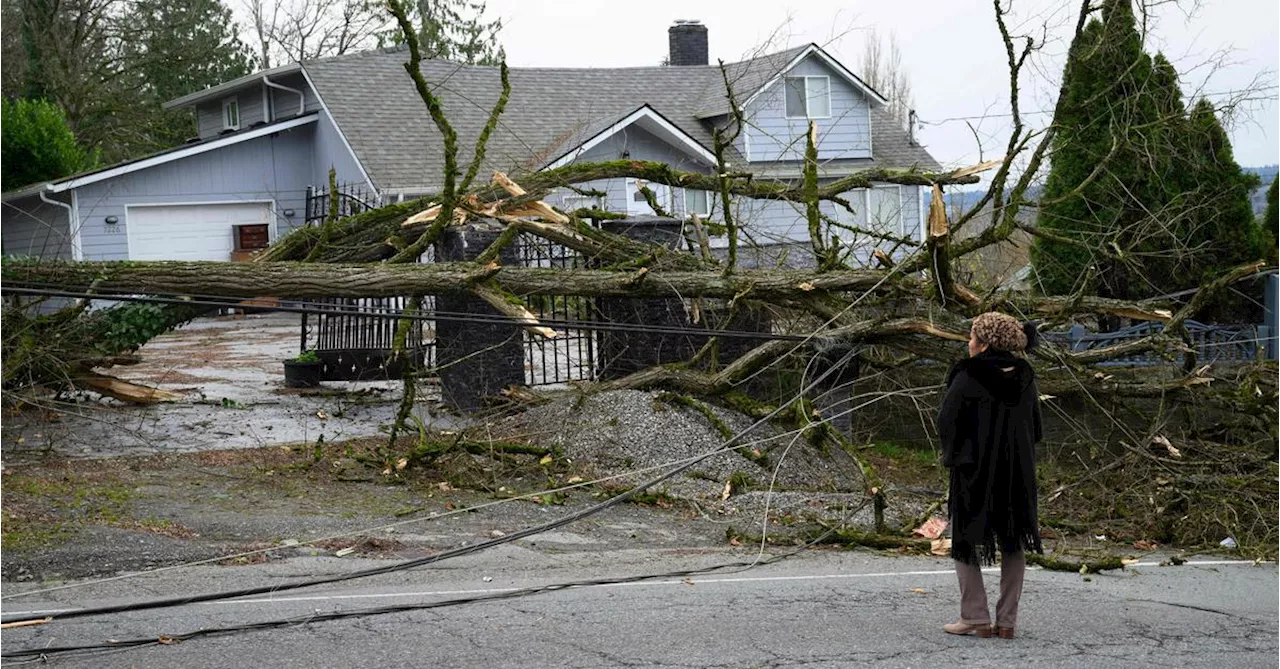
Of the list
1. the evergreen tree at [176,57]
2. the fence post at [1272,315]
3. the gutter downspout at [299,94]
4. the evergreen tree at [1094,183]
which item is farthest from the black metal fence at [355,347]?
the evergreen tree at [176,57]

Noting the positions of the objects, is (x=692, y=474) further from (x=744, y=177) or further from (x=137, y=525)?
(x=137, y=525)

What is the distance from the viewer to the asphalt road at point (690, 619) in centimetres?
569

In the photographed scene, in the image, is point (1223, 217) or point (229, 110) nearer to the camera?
point (1223, 217)

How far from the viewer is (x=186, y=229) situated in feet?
88.8

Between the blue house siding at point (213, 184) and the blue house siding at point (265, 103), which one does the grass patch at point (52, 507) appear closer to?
the blue house siding at point (213, 184)

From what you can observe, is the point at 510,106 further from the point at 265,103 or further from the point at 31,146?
the point at 31,146

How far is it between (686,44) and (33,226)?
16677mm

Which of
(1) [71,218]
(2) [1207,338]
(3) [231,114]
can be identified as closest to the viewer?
(2) [1207,338]

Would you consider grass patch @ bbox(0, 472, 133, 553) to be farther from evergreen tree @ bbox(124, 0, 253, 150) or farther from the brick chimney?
evergreen tree @ bbox(124, 0, 253, 150)

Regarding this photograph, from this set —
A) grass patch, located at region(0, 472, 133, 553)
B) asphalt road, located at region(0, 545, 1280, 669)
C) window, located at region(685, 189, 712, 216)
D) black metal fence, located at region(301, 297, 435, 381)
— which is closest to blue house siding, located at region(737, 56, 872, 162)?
window, located at region(685, 189, 712, 216)

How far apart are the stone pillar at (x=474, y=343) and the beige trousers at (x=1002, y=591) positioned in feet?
25.3

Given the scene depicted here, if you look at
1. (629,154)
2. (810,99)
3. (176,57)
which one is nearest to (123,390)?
(629,154)

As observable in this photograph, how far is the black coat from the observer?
5992 mm

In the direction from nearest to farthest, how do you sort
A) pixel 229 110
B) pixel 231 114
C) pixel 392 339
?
pixel 392 339
pixel 231 114
pixel 229 110
